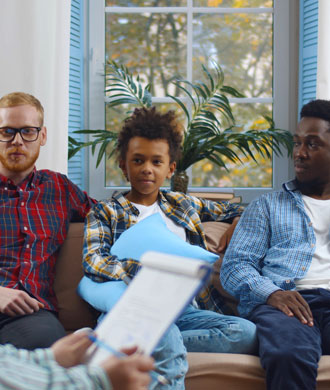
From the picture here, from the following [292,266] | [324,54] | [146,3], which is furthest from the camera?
[146,3]

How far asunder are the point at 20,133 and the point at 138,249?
618mm

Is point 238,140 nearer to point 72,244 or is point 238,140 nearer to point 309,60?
point 309,60

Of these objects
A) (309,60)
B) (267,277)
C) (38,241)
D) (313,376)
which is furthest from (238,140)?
(313,376)

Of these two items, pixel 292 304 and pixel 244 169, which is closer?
pixel 292 304

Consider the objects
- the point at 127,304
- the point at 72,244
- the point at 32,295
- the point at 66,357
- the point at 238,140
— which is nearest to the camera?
the point at 127,304

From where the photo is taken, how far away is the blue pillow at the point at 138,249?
169 cm

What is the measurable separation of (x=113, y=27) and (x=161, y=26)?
29 centimetres

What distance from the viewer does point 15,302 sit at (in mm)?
1678

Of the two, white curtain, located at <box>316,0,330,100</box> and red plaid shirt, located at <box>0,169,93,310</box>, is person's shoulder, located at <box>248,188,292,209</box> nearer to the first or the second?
red plaid shirt, located at <box>0,169,93,310</box>

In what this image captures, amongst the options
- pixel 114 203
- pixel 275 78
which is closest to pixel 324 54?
pixel 275 78

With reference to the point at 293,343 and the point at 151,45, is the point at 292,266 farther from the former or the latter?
the point at 151,45

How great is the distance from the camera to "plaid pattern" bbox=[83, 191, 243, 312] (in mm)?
1768

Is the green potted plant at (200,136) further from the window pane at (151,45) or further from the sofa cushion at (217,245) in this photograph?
the sofa cushion at (217,245)

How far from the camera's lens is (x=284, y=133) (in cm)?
311
